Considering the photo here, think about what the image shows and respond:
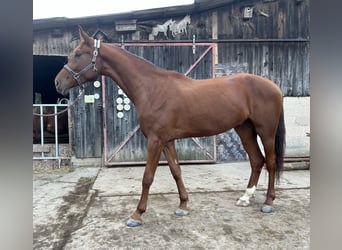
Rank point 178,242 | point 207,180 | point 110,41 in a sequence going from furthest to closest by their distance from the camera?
point 110,41 < point 207,180 < point 178,242

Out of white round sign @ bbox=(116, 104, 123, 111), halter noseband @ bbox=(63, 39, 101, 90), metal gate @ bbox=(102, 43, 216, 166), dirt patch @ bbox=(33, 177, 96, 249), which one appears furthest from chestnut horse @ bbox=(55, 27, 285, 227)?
white round sign @ bbox=(116, 104, 123, 111)

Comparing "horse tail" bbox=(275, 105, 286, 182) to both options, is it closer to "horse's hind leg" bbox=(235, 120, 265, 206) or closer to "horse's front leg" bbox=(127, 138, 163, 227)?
"horse's hind leg" bbox=(235, 120, 265, 206)

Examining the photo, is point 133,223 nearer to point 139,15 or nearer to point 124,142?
point 124,142

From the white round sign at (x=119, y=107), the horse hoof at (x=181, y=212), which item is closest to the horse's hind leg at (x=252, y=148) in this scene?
the horse hoof at (x=181, y=212)

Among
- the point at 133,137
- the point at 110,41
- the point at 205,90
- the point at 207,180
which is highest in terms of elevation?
the point at 110,41

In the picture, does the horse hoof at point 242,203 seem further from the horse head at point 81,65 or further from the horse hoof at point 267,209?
the horse head at point 81,65

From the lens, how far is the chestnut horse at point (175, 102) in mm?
1940

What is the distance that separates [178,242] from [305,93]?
3492 millimetres

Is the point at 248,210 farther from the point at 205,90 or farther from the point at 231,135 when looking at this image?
the point at 231,135

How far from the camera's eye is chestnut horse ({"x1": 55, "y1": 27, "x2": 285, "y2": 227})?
6.37ft

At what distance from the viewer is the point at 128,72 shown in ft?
6.55

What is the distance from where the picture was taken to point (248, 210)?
2.14 metres

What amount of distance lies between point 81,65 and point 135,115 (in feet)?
6.36
